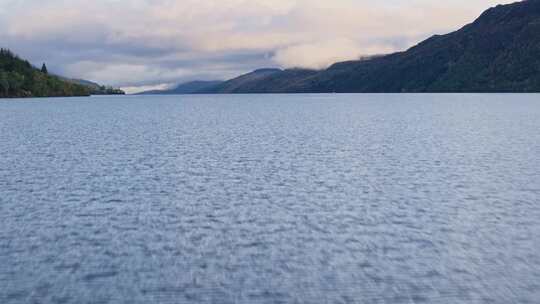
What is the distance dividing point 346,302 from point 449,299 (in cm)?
358

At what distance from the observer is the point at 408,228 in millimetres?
29266

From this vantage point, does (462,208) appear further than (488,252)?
Yes

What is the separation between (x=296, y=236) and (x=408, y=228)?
611 centimetres

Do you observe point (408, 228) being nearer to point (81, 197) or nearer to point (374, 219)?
point (374, 219)

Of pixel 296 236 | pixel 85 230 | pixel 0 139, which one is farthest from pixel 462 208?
pixel 0 139

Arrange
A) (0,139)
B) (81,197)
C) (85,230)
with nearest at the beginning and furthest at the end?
(85,230) → (81,197) → (0,139)

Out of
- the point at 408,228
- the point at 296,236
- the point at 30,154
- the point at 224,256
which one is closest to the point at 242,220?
the point at 296,236

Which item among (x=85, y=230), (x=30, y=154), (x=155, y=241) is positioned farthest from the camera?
(x=30, y=154)

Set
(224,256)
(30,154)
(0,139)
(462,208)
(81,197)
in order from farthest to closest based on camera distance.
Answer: (0,139)
(30,154)
(81,197)
(462,208)
(224,256)

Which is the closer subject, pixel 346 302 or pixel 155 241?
pixel 346 302

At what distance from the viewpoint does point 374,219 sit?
31.3 meters

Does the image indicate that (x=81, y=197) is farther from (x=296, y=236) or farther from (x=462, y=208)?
(x=462, y=208)

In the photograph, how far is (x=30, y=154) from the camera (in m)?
62.8

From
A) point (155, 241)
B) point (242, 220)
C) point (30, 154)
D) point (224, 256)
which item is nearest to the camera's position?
point (224, 256)
